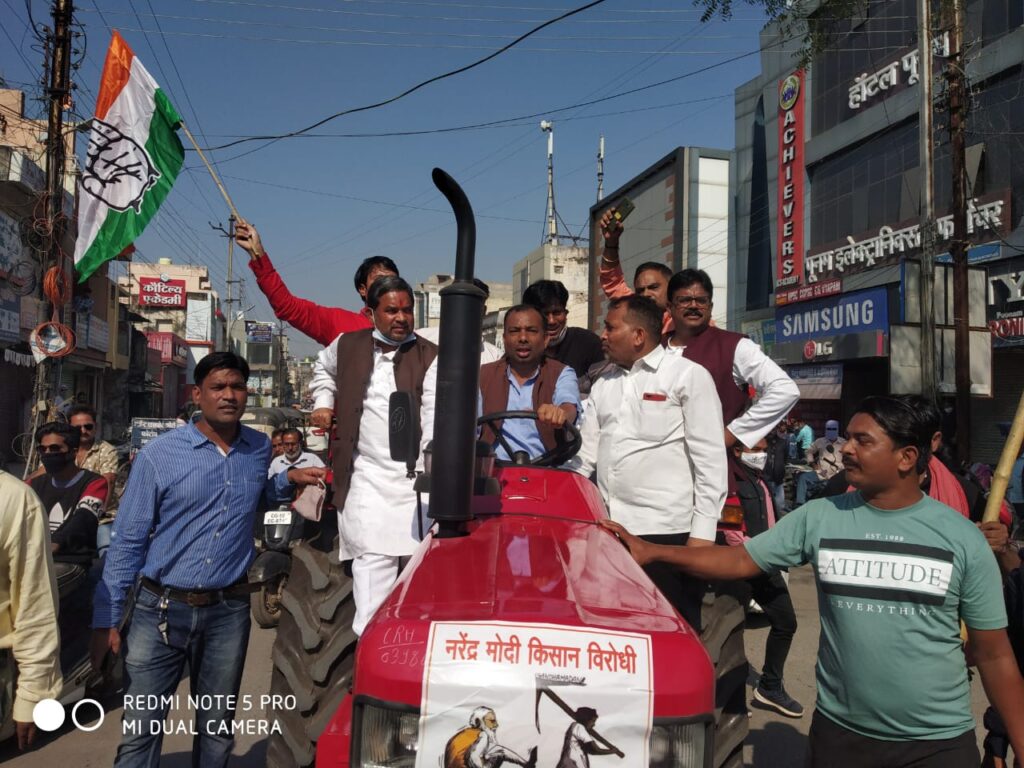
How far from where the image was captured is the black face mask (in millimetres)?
5156

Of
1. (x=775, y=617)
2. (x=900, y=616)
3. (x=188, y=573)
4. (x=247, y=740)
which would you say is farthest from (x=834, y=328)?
(x=188, y=573)

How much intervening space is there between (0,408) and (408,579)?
24240 millimetres

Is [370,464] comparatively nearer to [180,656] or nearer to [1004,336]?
[180,656]

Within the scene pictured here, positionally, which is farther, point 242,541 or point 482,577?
point 242,541

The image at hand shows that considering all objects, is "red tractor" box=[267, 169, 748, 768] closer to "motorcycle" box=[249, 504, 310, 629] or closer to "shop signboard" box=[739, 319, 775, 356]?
"motorcycle" box=[249, 504, 310, 629]

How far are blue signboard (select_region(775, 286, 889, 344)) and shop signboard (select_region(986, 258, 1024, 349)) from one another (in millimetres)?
2168

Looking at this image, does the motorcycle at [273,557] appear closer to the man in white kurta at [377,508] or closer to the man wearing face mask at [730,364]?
the man in white kurta at [377,508]

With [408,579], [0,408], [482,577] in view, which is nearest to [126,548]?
[408,579]

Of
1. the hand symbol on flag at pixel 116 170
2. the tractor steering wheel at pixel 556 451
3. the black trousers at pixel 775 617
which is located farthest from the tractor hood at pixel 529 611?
the hand symbol on flag at pixel 116 170

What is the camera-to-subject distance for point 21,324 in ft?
65.8

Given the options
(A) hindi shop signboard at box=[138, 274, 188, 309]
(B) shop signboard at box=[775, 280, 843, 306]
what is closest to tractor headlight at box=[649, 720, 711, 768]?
(B) shop signboard at box=[775, 280, 843, 306]

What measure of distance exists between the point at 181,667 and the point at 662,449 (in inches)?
87.7

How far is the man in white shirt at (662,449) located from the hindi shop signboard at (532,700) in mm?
1558

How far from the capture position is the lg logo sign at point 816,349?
2097cm
